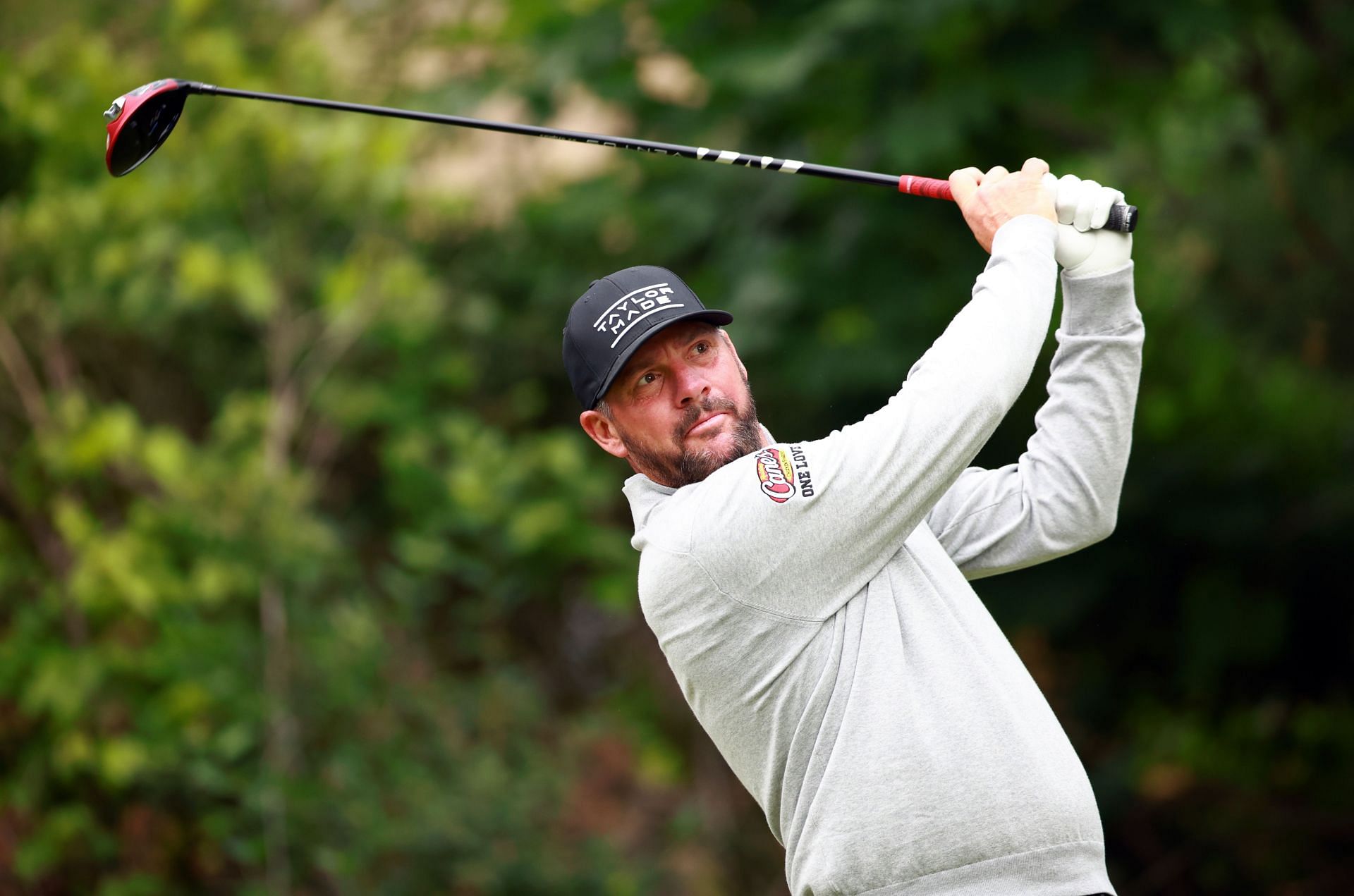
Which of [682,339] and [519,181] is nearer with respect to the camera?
[682,339]

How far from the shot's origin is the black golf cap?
241cm

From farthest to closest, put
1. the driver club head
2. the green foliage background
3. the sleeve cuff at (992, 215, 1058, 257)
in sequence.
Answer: the green foliage background
the driver club head
the sleeve cuff at (992, 215, 1058, 257)

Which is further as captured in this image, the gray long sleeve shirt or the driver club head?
the driver club head

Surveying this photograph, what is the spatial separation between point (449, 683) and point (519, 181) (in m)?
3.18

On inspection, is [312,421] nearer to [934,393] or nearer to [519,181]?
[519,181]

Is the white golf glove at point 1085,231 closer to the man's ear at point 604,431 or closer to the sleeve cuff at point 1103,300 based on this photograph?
the sleeve cuff at point 1103,300

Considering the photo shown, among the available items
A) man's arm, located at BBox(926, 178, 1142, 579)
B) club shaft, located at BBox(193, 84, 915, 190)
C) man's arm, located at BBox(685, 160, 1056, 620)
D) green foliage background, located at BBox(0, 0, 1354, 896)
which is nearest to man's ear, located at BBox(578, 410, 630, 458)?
man's arm, located at BBox(685, 160, 1056, 620)

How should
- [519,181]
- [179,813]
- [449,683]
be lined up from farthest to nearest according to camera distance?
[519,181]
[449,683]
[179,813]

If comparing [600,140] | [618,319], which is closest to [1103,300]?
[618,319]

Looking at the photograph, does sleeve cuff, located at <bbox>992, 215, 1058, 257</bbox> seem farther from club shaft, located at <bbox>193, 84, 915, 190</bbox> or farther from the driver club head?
the driver club head

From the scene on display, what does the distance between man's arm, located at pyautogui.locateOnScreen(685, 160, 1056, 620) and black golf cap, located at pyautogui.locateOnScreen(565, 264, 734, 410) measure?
12.0 inches

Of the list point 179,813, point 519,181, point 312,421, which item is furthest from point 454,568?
point 519,181

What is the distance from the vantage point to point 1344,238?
6.75 m

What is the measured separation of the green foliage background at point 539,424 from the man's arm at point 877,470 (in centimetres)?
330
